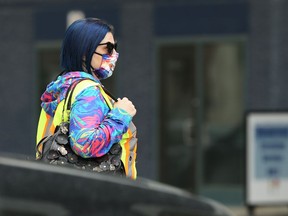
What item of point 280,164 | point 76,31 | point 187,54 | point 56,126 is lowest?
point 280,164

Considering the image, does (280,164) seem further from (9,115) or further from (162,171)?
(9,115)

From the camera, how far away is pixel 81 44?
3.67 m

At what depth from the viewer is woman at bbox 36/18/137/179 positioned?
351 cm

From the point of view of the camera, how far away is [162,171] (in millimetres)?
14047

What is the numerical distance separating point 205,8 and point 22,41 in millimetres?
2933

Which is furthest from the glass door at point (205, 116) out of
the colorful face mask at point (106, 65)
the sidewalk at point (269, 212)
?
the colorful face mask at point (106, 65)

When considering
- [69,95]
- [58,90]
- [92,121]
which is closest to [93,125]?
[92,121]

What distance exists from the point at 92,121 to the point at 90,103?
7 cm

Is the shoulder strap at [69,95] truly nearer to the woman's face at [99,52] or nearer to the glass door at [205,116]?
the woman's face at [99,52]

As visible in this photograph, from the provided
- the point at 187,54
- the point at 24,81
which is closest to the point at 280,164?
the point at 187,54

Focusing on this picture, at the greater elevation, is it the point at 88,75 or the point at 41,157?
the point at 88,75

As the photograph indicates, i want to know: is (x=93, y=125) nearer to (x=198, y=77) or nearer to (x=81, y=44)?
(x=81, y=44)

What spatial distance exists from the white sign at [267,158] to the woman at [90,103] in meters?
6.94

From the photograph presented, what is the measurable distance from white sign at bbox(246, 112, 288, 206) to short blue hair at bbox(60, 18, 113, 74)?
22.9 feet
